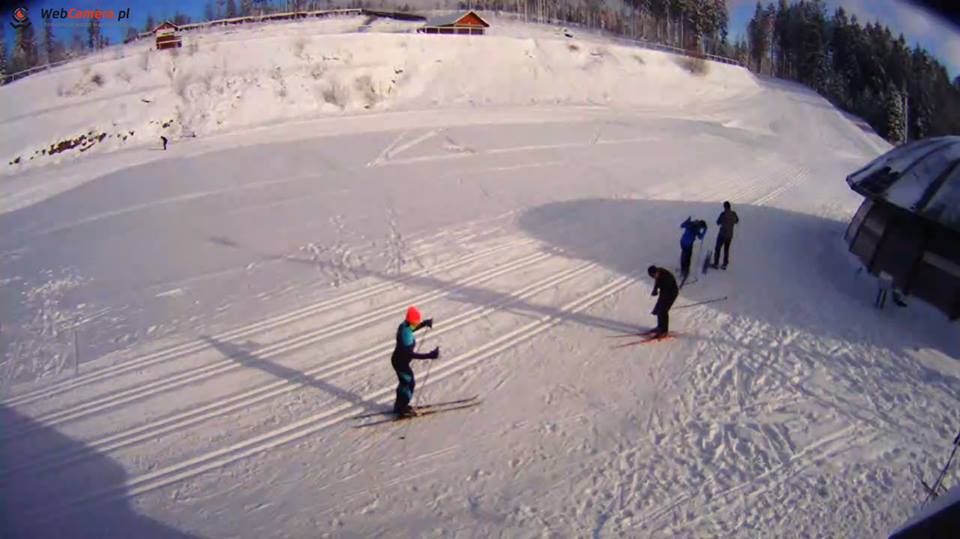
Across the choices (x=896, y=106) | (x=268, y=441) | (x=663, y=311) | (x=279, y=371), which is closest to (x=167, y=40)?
(x=279, y=371)

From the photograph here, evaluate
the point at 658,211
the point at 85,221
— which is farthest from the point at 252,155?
the point at 658,211

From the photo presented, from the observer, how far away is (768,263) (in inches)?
520

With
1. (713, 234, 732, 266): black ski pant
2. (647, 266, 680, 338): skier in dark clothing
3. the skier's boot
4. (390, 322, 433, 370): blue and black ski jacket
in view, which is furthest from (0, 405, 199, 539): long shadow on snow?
(713, 234, 732, 266): black ski pant

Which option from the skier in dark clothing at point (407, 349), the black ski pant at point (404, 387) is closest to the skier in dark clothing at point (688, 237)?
the skier in dark clothing at point (407, 349)

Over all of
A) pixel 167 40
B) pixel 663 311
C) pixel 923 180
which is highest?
pixel 167 40

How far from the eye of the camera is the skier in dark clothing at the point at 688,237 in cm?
1158

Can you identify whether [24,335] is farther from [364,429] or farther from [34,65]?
[34,65]

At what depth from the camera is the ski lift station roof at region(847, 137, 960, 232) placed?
32.4 ft

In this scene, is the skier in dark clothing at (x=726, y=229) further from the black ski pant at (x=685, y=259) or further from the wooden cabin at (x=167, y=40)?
the wooden cabin at (x=167, y=40)

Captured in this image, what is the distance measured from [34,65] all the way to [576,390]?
4367 cm

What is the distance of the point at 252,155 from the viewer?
27.0 meters

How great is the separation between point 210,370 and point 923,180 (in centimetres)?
1239

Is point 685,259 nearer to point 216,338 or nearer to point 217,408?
point 217,408

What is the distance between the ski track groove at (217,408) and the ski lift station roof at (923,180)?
7.41 meters
